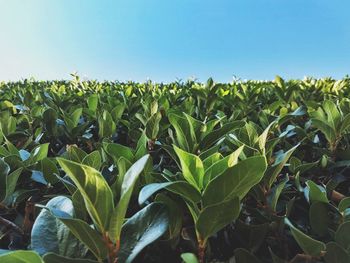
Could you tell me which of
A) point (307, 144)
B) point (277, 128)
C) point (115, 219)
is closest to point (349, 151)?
point (307, 144)

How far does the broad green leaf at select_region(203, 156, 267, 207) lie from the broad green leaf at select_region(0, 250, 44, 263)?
1.36 ft

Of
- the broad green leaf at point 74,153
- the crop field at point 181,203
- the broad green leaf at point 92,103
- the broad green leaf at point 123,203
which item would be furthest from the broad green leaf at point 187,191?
the broad green leaf at point 92,103

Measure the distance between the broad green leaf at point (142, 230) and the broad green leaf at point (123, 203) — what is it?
51mm

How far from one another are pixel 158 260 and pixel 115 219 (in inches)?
13.4

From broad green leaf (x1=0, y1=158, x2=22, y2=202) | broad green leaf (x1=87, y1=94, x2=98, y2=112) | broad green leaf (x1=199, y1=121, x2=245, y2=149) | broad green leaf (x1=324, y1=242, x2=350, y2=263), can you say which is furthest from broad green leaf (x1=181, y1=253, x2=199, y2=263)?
broad green leaf (x1=87, y1=94, x2=98, y2=112)

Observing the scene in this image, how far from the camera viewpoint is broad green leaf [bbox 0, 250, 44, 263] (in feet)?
2.55

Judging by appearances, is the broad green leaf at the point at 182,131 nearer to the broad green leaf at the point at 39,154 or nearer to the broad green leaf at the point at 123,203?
the broad green leaf at the point at 39,154

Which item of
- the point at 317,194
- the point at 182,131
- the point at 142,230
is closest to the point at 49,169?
the point at 182,131

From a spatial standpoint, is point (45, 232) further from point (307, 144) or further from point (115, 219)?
point (307, 144)

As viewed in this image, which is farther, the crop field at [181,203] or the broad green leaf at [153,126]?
the broad green leaf at [153,126]

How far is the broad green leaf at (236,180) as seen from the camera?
0.97 metres

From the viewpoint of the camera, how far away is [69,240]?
1015 millimetres

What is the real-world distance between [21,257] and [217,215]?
1.43ft

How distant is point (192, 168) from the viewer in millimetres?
1179
